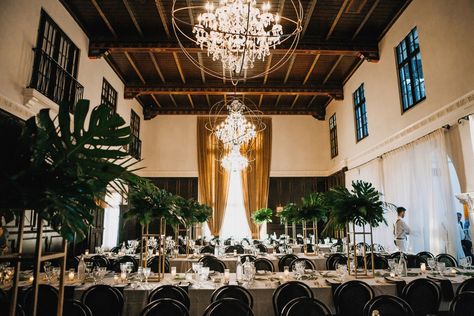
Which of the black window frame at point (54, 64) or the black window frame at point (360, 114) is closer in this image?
the black window frame at point (54, 64)

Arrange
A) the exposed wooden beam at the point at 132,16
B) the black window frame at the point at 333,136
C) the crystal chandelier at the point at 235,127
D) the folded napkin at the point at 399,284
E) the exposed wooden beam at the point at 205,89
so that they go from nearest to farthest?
the folded napkin at the point at 399,284 → the exposed wooden beam at the point at 132,16 → the crystal chandelier at the point at 235,127 → the exposed wooden beam at the point at 205,89 → the black window frame at the point at 333,136

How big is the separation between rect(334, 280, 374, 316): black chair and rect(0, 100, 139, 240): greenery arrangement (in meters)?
2.97

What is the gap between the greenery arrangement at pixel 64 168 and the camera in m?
1.59

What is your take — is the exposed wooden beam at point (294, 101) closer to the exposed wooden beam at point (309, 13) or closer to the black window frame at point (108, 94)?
the exposed wooden beam at point (309, 13)

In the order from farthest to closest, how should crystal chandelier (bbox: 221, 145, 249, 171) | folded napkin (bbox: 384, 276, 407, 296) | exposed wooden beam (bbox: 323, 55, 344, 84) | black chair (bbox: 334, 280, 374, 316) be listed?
crystal chandelier (bbox: 221, 145, 249, 171) < exposed wooden beam (bbox: 323, 55, 344, 84) < folded napkin (bbox: 384, 276, 407, 296) < black chair (bbox: 334, 280, 374, 316)

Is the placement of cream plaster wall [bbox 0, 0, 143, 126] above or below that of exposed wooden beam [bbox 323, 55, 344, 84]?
below

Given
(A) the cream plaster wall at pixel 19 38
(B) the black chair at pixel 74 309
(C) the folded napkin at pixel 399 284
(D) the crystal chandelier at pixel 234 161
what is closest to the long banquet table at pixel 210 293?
(C) the folded napkin at pixel 399 284

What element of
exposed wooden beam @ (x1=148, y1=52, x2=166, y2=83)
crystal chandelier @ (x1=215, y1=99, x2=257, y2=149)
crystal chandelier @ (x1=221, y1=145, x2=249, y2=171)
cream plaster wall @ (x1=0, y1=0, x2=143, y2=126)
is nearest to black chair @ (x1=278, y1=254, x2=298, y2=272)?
crystal chandelier @ (x1=215, y1=99, x2=257, y2=149)

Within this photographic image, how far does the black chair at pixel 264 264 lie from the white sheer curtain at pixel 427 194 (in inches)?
134

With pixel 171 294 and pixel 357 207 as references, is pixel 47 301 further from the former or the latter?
pixel 357 207

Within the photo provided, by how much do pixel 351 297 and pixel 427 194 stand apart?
450cm

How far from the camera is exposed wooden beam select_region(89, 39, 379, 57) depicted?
9.12 m

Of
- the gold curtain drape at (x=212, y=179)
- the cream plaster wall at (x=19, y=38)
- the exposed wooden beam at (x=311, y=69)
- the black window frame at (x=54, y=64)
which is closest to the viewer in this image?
the cream plaster wall at (x=19, y=38)

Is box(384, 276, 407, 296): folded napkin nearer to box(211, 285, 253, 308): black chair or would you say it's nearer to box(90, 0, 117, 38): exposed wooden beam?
box(211, 285, 253, 308): black chair
